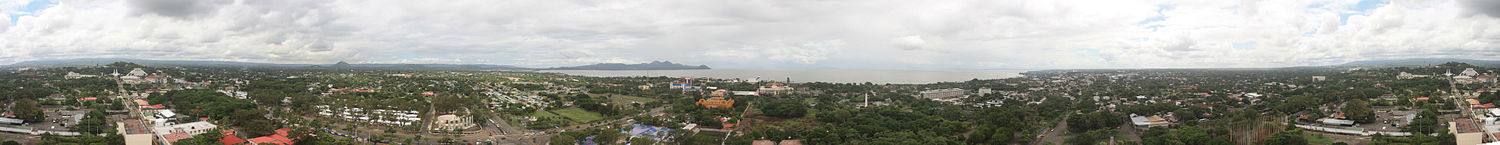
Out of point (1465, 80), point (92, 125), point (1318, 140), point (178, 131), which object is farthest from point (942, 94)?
point (92, 125)

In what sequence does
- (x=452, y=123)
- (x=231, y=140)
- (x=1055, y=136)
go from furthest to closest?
(x=452, y=123) → (x=1055, y=136) → (x=231, y=140)

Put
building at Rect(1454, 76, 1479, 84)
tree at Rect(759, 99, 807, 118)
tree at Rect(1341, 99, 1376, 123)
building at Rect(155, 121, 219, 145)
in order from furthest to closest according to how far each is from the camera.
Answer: building at Rect(1454, 76, 1479, 84) → tree at Rect(759, 99, 807, 118) → tree at Rect(1341, 99, 1376, 123) → building at Rect(155, 121, 219, 145)

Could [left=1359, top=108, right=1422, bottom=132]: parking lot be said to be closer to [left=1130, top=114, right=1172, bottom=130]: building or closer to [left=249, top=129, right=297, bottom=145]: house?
[left=1130, top=114, right=1172, bottom=130]: building

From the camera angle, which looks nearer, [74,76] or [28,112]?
[28,112]

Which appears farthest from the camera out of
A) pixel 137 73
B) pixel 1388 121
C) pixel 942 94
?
pixel 137 73

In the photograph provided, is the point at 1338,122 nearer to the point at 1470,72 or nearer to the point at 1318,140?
the point at 1318,140

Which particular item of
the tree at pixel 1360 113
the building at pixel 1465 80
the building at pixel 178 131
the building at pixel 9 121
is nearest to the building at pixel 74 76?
the building at pixel 9 121

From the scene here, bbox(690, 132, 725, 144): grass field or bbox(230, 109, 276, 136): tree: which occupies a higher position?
bbox(230, 109, 276, 136): tree

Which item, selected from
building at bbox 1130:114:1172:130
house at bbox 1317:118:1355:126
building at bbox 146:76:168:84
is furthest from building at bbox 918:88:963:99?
building at bbox 146:76:168:84
